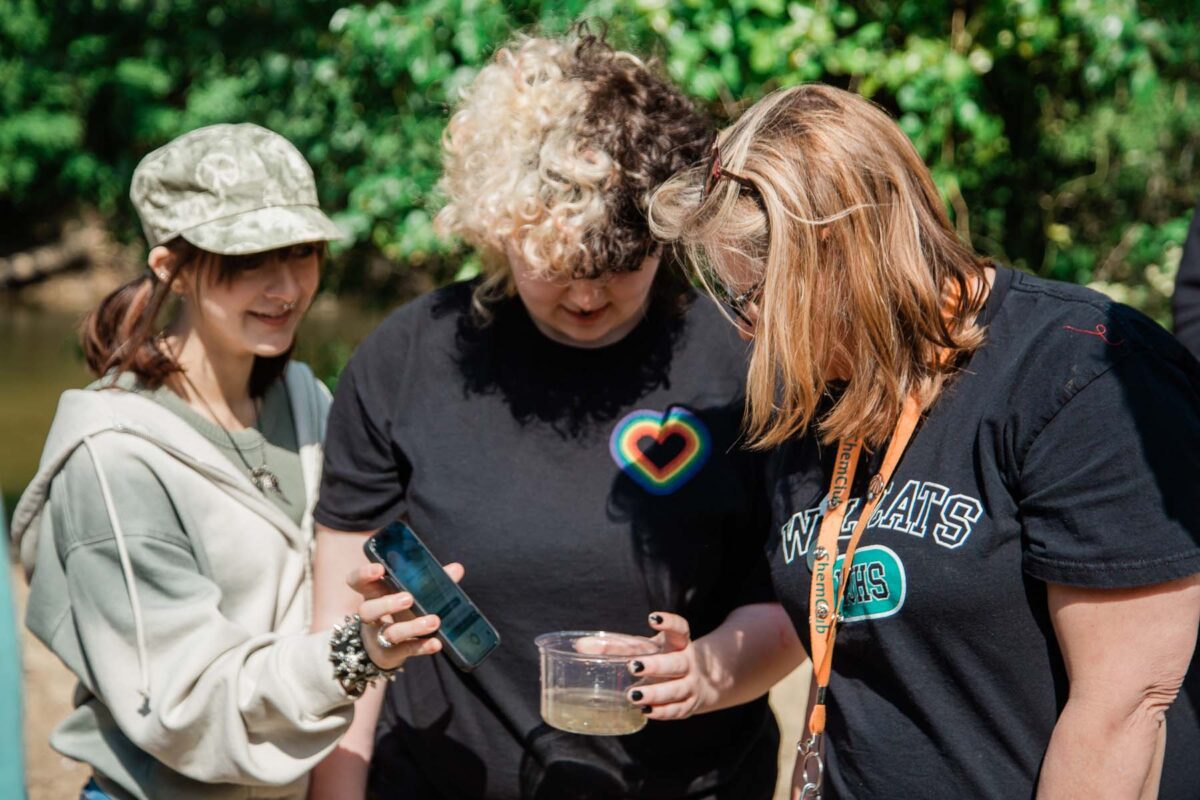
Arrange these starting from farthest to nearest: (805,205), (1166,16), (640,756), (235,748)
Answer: (1166,16) → (640,756) → (235,748) → (805,205)

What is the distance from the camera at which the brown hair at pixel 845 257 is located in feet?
5.71

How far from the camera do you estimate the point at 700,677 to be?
218 cm

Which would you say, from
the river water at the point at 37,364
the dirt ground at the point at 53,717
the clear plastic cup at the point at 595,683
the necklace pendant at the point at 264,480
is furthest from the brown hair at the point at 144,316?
the dirt ground at the point at 53,717

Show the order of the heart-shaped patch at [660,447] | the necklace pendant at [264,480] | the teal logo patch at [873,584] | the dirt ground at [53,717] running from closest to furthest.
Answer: the teal logo patch at [873,584] < the heart-shaped patch at [660,447] < the necklace pendant at [264,480] < the dirt ground at [53,717]

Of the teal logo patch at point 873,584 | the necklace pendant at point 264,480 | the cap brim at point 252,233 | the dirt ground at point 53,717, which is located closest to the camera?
the teal logo patch at point 873,584

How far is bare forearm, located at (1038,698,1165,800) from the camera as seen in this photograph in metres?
1.61

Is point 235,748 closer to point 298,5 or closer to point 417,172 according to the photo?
point 417,172

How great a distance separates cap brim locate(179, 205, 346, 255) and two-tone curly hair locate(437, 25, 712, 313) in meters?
0.29

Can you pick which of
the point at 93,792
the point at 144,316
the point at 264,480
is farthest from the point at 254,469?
the point at 93,792

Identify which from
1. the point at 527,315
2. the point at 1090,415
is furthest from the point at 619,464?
the point at 1090,415

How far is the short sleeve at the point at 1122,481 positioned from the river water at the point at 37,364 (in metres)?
3.88

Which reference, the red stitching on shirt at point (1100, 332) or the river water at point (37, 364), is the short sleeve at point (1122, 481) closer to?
the red stitching on shirt at point (1100, 332)

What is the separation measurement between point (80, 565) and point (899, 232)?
1.43 m

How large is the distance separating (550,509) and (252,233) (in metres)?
0.76
